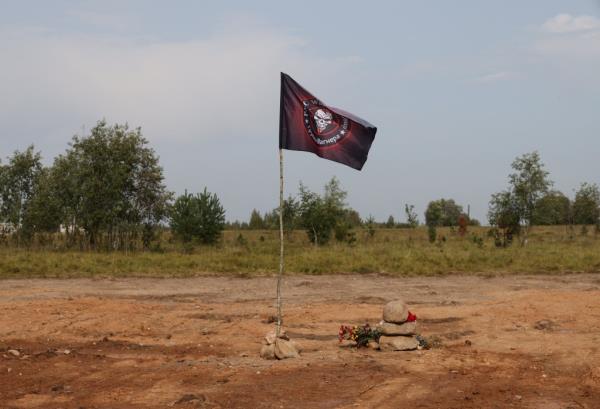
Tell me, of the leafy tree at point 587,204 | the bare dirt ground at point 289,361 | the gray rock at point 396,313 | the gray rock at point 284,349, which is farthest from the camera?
the leafy tree at point 587,204

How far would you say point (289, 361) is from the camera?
9742mm

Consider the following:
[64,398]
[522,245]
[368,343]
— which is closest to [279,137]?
[368,343]

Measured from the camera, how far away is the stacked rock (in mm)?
10555

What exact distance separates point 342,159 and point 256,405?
4.26 m

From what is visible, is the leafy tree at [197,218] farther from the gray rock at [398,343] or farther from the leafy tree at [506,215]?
the gray rock at [398,343]

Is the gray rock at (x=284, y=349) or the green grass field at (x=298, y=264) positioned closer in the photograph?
the gray rock at (x=284, y=349)

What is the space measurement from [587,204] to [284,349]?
4250 centimetres

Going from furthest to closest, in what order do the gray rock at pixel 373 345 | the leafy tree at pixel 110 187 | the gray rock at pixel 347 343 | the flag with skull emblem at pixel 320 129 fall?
the leafy tree at pixel 110 187
the gray rock at pixel 347 343
the gray rock at pixel 373 345
the flag with skull emblem at pixel 320 129

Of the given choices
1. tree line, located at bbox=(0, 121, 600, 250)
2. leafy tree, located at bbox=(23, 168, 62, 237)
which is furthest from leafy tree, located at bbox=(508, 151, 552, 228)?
leafy tree, located at bbox=(23, 168, 62, 237)

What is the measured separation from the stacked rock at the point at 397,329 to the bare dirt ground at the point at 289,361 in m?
0.27

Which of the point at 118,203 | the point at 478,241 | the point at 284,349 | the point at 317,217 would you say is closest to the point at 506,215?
the point at 478,241

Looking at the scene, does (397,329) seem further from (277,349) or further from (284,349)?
(277,349)

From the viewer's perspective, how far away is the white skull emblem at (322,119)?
10.4 meters

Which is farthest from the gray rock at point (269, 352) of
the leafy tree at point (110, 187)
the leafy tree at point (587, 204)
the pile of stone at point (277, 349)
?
the leafy tree at point (587, 204)
